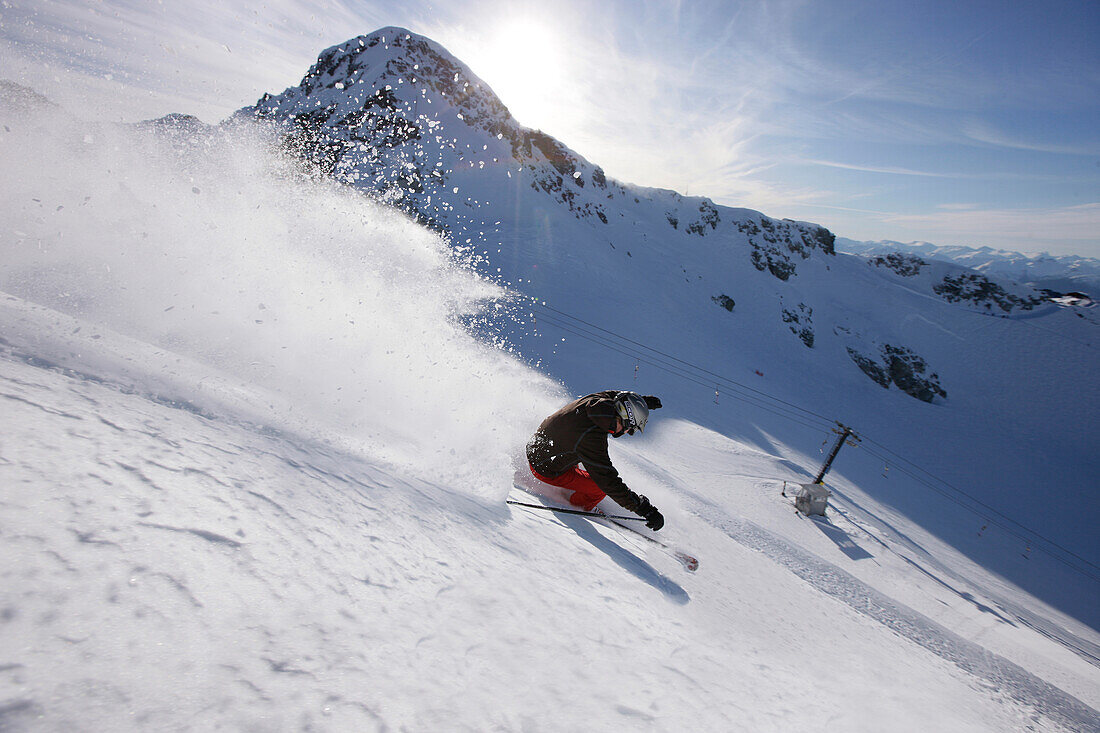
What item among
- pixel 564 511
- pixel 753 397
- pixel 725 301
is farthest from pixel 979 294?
pixel 564 511

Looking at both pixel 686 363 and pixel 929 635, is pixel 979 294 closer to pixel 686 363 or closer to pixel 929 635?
pixel 686 363

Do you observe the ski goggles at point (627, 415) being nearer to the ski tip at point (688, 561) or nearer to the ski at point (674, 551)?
the ski at point (674, 551)

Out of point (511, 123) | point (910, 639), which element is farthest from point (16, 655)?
point (511, 123)

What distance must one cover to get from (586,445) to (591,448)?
66 millimetres

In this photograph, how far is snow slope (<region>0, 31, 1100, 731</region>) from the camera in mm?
1265

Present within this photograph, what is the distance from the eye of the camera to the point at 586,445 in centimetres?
472

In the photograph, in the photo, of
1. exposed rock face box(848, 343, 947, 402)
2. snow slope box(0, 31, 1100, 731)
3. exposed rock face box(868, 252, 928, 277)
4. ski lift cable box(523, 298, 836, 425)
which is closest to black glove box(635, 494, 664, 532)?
snow slope box(0, 31, 1100, 731)

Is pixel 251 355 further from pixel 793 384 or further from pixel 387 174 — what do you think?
pixel 793 384

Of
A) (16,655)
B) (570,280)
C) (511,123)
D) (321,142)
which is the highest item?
(511,123)

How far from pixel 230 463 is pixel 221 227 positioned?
823 cm

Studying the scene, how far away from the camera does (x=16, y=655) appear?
103 centimetres

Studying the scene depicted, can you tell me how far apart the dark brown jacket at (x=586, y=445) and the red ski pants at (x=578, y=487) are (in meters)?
0.08

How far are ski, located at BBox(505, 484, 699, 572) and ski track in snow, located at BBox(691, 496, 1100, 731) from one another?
258 centimetres

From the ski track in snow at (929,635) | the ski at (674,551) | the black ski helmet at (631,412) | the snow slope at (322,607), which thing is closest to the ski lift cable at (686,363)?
the ski track in snow at (929,635)
